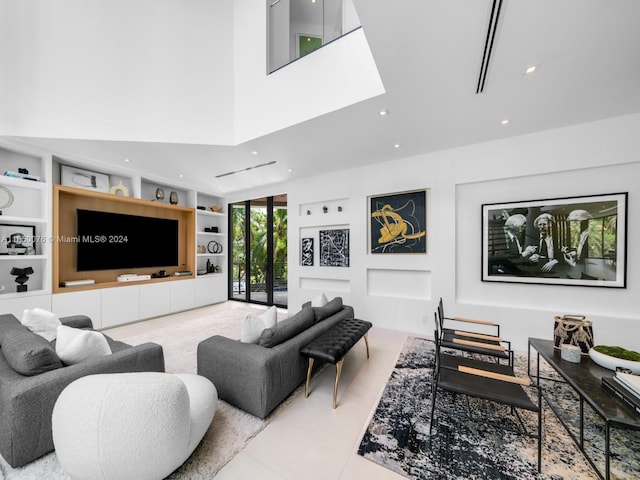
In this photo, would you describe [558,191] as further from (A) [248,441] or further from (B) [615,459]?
(A) [248,441]

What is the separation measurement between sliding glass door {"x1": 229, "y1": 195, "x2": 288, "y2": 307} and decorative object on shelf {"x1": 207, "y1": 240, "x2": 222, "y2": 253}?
0.33 metres

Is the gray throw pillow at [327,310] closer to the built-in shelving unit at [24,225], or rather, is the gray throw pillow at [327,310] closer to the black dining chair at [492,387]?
the black dining chair at [492,387]

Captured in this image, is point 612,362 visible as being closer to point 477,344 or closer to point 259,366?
point 477,344

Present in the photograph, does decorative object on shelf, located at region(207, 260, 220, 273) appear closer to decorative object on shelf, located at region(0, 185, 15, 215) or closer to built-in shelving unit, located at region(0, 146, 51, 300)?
built-in shelving unit, located at region(0, 146, 51, 300)

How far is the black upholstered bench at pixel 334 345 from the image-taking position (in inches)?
80.7

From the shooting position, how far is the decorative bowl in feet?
5.28

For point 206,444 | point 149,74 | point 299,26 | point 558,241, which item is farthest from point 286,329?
point 299,26

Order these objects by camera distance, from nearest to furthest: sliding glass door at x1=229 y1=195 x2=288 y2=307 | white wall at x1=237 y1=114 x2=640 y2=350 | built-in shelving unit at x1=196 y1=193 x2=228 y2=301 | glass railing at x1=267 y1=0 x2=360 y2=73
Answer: white wall at x1=237 y1=114 x2=640 y2=350 < glass railing at x1=267 y1=0 x2=360 y2=73 < sliding glass door at x1=229 y1=195 x2=288 y2=307 < built-in shelving unit at x1=196 y1=193 x2=228 y2=301

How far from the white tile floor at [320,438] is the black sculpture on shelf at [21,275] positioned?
4.18 meters

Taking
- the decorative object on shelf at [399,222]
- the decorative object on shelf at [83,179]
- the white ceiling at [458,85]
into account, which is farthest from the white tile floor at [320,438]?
the decorative object on shelf at [83,179]

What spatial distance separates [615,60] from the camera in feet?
6.38

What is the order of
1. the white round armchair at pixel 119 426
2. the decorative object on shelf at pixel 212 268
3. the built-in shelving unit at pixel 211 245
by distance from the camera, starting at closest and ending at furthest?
the white round armchair at pixel 119 426 → the built-in shelving unit at pixel 211 245 → the decorative object on shelf at pixel 212 268

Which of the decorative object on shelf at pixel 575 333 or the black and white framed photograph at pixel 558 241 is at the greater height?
the black and white framed photograph at pixel 558 241

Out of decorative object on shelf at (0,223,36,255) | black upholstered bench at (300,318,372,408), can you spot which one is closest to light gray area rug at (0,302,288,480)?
black upholstered bench at (300,318,372,408)
